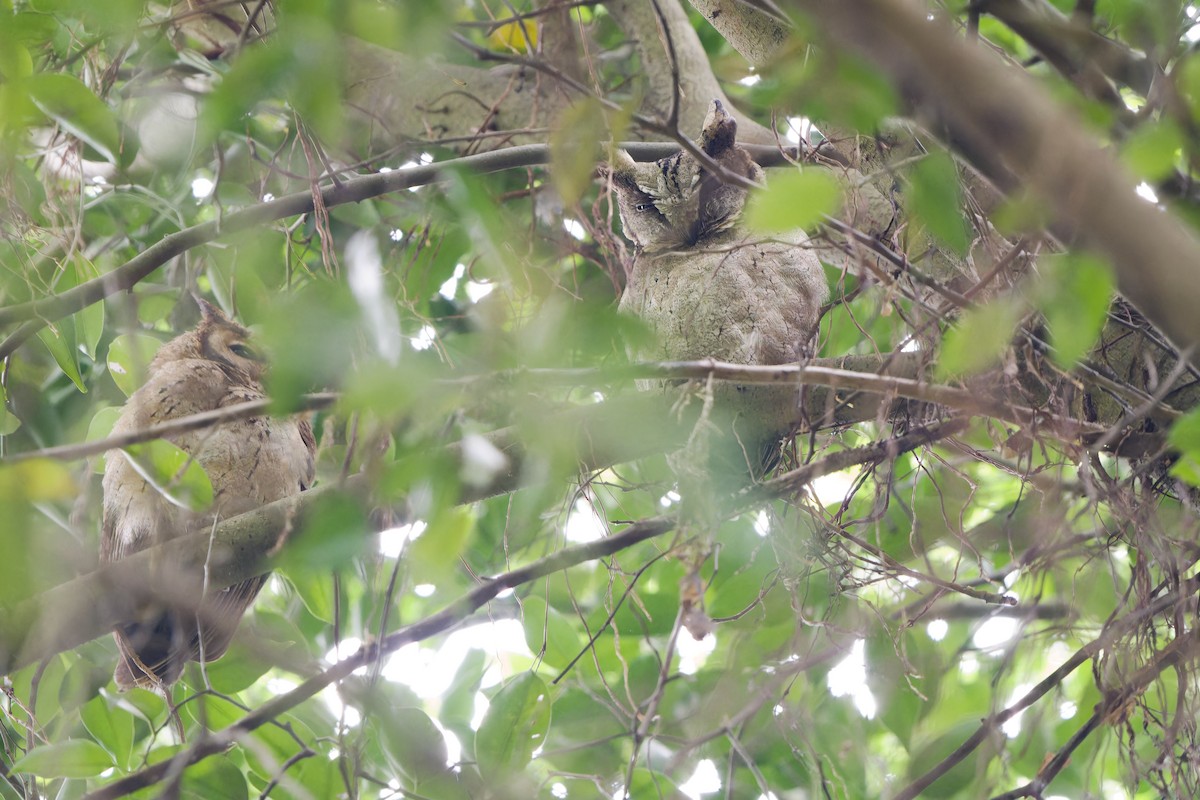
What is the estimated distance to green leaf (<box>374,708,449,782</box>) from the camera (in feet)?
3.43

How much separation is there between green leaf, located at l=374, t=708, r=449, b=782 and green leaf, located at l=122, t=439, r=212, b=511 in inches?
11.5

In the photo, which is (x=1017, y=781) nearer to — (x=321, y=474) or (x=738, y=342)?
(x=738, y=342)

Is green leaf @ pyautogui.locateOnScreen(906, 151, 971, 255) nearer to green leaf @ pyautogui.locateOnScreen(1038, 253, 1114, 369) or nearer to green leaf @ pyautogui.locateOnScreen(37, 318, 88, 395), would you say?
green leaf @ pyautogui.locateOnScreen(1038, 253, 1114, 369)

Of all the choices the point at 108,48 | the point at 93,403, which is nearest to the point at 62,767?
the point at 93,403

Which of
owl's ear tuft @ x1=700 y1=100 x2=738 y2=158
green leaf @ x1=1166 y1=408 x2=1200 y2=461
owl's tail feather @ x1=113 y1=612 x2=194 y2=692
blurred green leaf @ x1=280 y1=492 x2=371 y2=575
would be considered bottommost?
owl's tail feather @ x1=113 y1=612 x2=194 y2=692

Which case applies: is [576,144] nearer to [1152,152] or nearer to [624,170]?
[1152,152]

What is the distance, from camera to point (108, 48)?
1.72 m

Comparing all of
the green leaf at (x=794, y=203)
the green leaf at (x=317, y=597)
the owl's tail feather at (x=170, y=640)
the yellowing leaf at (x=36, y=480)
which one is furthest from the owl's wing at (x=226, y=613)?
the green leaf at (x=794, y=203)

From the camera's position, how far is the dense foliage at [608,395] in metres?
0.67

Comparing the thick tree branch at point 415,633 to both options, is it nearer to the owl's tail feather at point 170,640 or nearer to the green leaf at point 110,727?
the green leaf at point 110,727

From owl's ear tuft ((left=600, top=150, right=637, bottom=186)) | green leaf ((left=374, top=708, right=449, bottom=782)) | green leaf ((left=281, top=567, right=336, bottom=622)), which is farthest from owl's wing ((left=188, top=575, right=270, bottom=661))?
owl's ear tuft ((left=600, top=150, right=637, bottom=186))

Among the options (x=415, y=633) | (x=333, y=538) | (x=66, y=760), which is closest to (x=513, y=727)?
(x=415, y=633)

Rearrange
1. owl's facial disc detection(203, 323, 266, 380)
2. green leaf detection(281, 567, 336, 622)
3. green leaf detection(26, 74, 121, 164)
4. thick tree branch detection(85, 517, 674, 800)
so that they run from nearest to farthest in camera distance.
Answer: green leaf detection(26, 74, 121, 164), thick tree branch detection(85, 517, 674, 800), green leaf detection(281, 567, 336, 622), owl's facial disc detection(203, 323, 266, 380)

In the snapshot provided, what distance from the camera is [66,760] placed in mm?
1344
